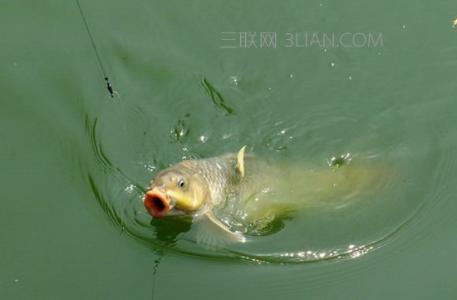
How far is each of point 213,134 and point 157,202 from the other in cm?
143

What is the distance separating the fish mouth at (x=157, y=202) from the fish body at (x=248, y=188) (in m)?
0.01

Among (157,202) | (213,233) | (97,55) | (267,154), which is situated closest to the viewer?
(157,202)

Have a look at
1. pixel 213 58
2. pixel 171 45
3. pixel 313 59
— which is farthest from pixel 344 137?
pixel 171 45

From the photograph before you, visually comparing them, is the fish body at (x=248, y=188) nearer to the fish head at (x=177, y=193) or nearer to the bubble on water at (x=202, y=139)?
the fish head at (x=177, y=193)

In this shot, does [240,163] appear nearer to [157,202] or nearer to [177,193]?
[177,193]

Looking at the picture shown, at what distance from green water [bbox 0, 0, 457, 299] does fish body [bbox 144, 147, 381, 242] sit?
0.14 meters

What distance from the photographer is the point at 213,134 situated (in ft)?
15.8

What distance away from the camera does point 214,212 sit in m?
4.01

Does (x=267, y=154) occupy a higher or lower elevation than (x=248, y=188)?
higher

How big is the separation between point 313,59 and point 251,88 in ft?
1.88

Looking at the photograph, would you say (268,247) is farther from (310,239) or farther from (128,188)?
(128,188)

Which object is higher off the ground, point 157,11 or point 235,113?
point 157,11

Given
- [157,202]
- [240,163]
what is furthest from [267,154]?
[157,202]

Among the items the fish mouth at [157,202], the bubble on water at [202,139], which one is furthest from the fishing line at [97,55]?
the fish mouth at [157,202]
